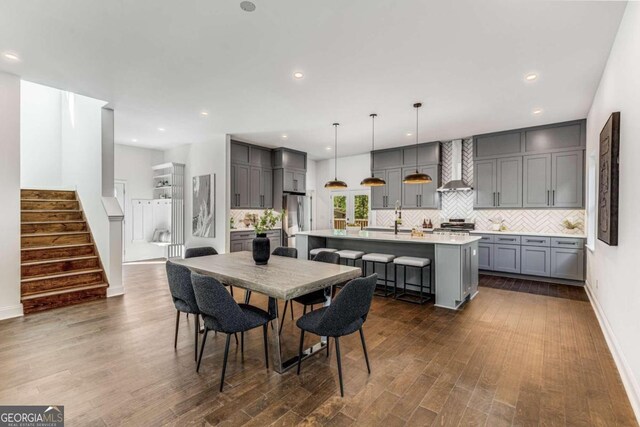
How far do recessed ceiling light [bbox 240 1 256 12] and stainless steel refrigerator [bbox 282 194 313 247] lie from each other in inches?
207

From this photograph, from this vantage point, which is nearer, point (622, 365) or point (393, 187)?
point (622, 365)

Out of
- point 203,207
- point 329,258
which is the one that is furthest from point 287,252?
point 203,207

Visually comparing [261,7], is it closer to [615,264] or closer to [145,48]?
[145,48]

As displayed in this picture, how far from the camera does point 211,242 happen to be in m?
6.69

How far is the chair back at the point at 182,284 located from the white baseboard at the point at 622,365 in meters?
3.30

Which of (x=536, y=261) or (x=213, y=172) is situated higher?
(x=213, y=172)

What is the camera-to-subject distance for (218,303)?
2176 millimetres

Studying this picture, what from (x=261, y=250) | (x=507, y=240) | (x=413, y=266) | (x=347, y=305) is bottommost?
(x=413, y=266)

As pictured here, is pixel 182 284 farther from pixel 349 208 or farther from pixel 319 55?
pixel 349 208

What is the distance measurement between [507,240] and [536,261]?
0.58 meters

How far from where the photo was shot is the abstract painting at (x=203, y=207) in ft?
21.7

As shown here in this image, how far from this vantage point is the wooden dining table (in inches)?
88.6

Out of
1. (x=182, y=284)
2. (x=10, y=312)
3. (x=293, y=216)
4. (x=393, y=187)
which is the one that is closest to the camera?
(x=182, y=284)

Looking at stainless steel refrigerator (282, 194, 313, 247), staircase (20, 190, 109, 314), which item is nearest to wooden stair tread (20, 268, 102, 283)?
staircase (20, 190, 109, 314)
